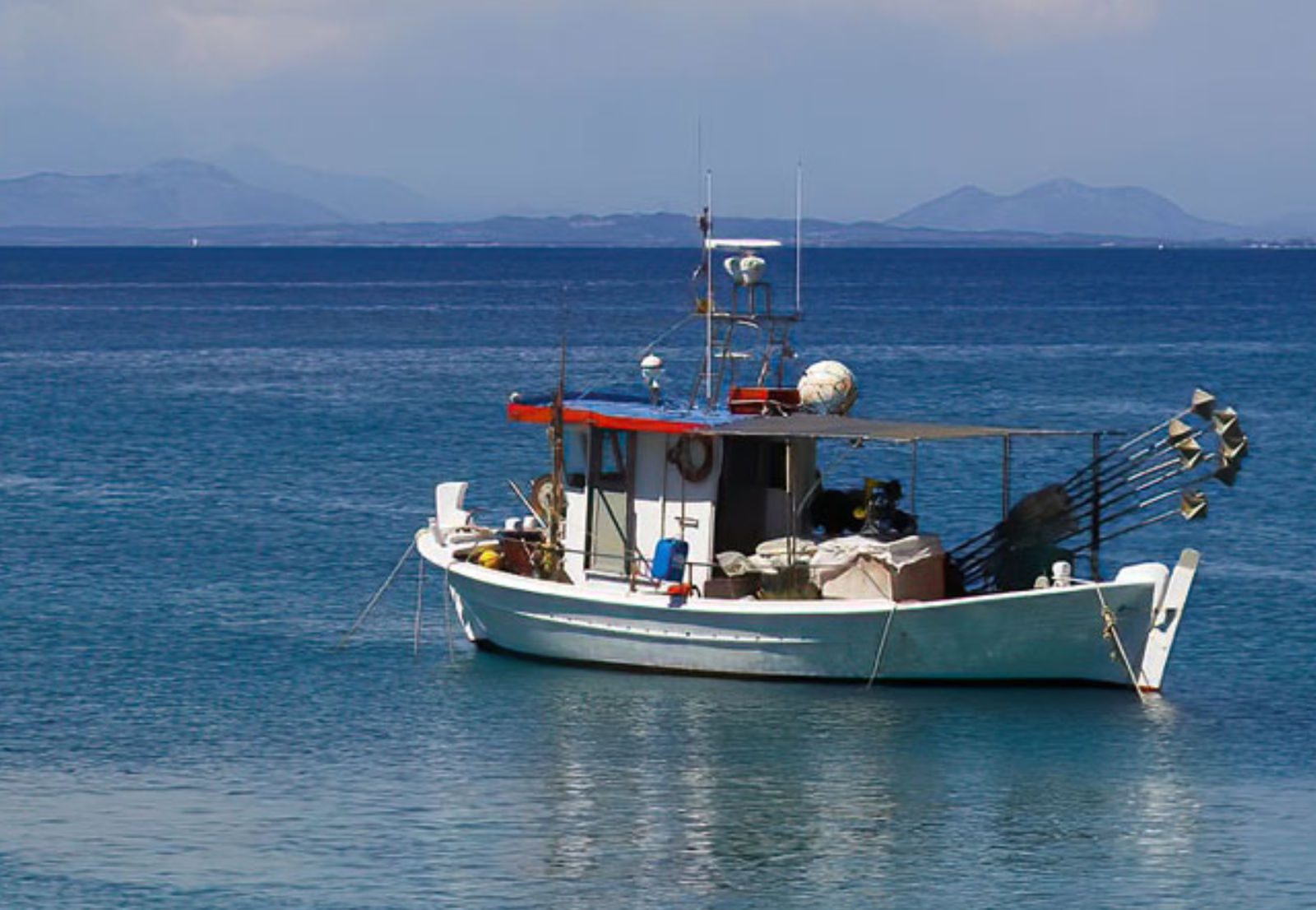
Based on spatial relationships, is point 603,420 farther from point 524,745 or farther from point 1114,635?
point 1114,635

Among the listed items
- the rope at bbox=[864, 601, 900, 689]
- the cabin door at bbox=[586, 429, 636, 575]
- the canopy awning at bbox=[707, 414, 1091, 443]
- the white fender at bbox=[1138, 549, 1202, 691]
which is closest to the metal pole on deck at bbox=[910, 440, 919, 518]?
the canopy awning at bbox=[707, 414, 1091, 443]

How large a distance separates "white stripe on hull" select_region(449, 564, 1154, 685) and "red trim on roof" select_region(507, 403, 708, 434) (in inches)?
89.0

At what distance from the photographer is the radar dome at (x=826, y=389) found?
36.0 metres

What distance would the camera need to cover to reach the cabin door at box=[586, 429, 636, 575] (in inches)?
1398

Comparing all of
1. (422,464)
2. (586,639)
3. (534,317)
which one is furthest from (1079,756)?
(534,317)

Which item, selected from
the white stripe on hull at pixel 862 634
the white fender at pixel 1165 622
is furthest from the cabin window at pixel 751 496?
the white fender at pixel 1165 622

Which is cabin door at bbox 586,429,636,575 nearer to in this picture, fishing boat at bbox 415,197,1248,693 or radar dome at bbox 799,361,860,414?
fishing boat at bbox 415,197,1248,693

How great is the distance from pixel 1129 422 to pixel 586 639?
140 ft

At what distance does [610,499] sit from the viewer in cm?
3572

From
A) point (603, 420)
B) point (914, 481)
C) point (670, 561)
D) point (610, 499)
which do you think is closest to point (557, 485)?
point (610, 499)

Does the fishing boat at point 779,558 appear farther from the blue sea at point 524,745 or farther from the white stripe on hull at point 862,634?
the blue sea at point 524,745

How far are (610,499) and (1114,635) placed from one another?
7374 millimetres

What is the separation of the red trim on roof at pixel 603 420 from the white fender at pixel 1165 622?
6.46 metres

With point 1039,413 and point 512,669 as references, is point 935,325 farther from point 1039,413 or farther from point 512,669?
point 512,669
